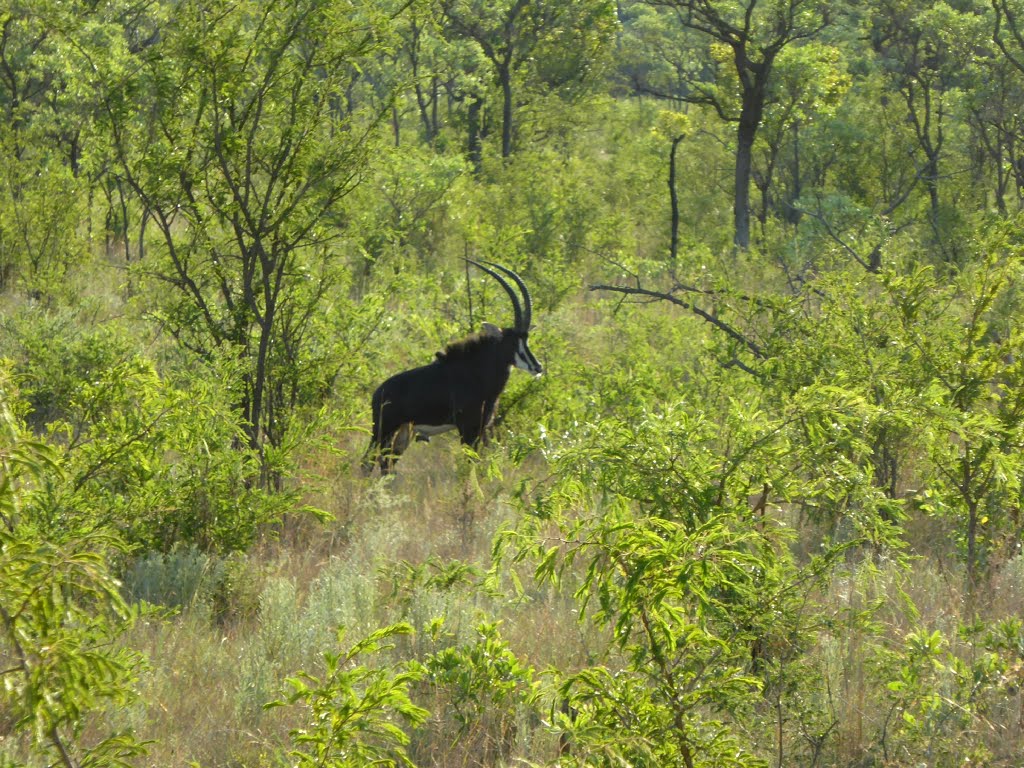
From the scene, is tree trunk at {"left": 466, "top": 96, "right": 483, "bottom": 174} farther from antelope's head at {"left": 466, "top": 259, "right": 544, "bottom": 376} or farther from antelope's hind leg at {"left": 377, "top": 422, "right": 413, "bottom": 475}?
antelope's hind leg at {"left": 377, "top": 422, "right": 413, "bottom": 475}

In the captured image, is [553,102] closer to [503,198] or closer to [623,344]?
[503,198]

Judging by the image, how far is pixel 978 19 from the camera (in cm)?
1723

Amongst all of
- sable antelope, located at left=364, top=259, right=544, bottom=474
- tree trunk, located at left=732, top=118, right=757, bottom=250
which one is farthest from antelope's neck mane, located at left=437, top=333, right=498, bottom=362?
tree trunk, located at left=732, top=118, right=757, bottom=250

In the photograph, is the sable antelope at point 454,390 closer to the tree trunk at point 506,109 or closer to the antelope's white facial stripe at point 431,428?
the antelope's white facial stripe at point 431,428

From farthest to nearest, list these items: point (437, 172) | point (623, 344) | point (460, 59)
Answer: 1. point (460, 59)
2. point (437, 172)
3. point (623, 344)

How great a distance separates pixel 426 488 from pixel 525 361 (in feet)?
4.15

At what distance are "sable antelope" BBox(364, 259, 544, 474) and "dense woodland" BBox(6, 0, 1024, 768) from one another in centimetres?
37

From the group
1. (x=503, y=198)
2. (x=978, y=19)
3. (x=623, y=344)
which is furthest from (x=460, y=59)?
(x=623, y=344)

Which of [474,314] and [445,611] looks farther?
[474,314]

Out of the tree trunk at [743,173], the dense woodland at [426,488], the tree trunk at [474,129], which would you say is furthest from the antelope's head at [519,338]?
the tree trunk at [474,129]

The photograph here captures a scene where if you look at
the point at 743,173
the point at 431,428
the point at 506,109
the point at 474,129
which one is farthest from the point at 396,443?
the point at 474,129

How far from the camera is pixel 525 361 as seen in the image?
8.91m

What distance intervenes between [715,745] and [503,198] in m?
15.3

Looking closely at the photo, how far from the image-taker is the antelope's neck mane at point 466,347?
8891mm
